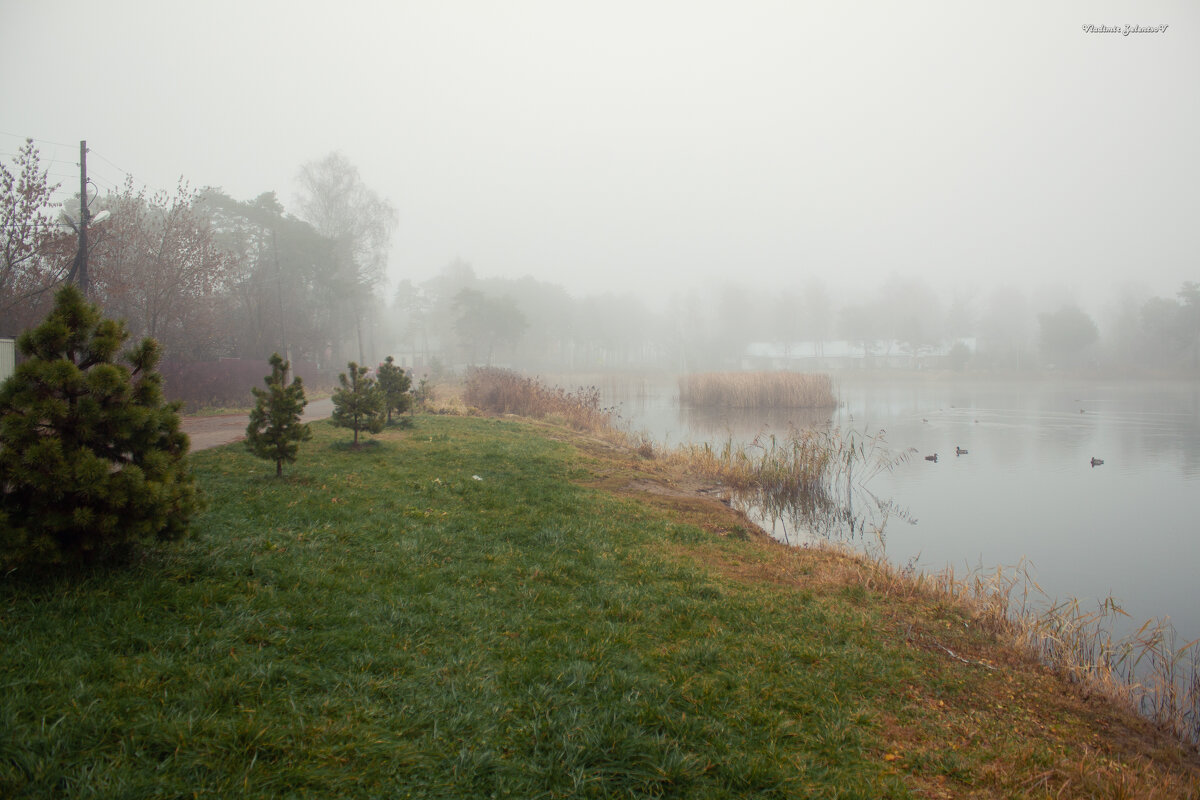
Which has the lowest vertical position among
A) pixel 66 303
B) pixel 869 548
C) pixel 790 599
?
pixel 869 548

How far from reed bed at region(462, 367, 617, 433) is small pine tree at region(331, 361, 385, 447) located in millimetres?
8943

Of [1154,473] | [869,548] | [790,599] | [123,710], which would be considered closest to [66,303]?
[123,710]

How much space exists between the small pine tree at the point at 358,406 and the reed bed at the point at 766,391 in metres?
20.0

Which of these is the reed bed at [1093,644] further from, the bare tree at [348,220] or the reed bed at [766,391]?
the bare tree at [348,220]

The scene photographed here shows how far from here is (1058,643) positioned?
5.29m

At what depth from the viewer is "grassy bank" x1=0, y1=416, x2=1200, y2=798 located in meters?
2.58

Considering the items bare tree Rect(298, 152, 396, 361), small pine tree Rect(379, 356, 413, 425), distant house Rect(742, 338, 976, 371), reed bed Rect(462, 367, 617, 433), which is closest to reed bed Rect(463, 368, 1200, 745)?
reed bed Rect(462, 367, 617, 433)

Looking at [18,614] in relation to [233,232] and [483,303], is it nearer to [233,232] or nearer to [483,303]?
[233,232]

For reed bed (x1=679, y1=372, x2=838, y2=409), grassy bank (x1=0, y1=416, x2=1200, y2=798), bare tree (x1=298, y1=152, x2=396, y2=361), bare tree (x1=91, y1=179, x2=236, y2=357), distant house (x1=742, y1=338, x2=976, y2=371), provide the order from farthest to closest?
distant house (x1=742, y1=338, x2=976, y2=371) < bare tree (x1=298, y1=152, x2=396, y2=361) < reed bed (x1=679, y1=372, x2=838, y2=409) < bare tree (x1=91, y1=179, x2=236, y2=357) < grassy bank (x1=0, y1=416, x2=1200, y2=798)

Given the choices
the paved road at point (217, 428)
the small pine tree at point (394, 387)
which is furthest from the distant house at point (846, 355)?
the paved road at point (217, 428)

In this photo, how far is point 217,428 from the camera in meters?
13.1

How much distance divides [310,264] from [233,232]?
14.4 feet

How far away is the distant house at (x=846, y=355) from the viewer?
67.1 m

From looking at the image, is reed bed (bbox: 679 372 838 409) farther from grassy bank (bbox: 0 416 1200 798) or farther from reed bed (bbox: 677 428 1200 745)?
grassy bank (bbox: 0 416 1200 798)
